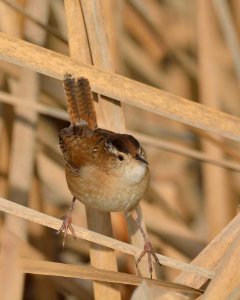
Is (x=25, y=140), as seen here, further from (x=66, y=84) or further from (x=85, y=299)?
(x=85, y=299)

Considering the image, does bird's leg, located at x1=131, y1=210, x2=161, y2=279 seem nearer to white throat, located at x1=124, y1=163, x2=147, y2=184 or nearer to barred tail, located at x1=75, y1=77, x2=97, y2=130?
white throat, located at x1=124, y1=163, x2=147, y2=184

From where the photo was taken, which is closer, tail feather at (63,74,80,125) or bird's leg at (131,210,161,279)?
bird's leg at (131,210,161,279)

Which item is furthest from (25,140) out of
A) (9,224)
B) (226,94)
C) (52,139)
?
(226,94)

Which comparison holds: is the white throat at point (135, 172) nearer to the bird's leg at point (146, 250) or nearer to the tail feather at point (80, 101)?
the bird's leg at point (146, 250)

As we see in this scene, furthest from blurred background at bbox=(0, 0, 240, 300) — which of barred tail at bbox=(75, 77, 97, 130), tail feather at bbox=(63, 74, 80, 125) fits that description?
barred tail at bbox=(75, 77, 97, 130)

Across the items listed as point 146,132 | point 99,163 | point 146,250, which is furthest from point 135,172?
point 146,132

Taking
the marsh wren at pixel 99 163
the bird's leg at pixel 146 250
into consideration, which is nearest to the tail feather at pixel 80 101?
the marsh wren at pixel 99 163
